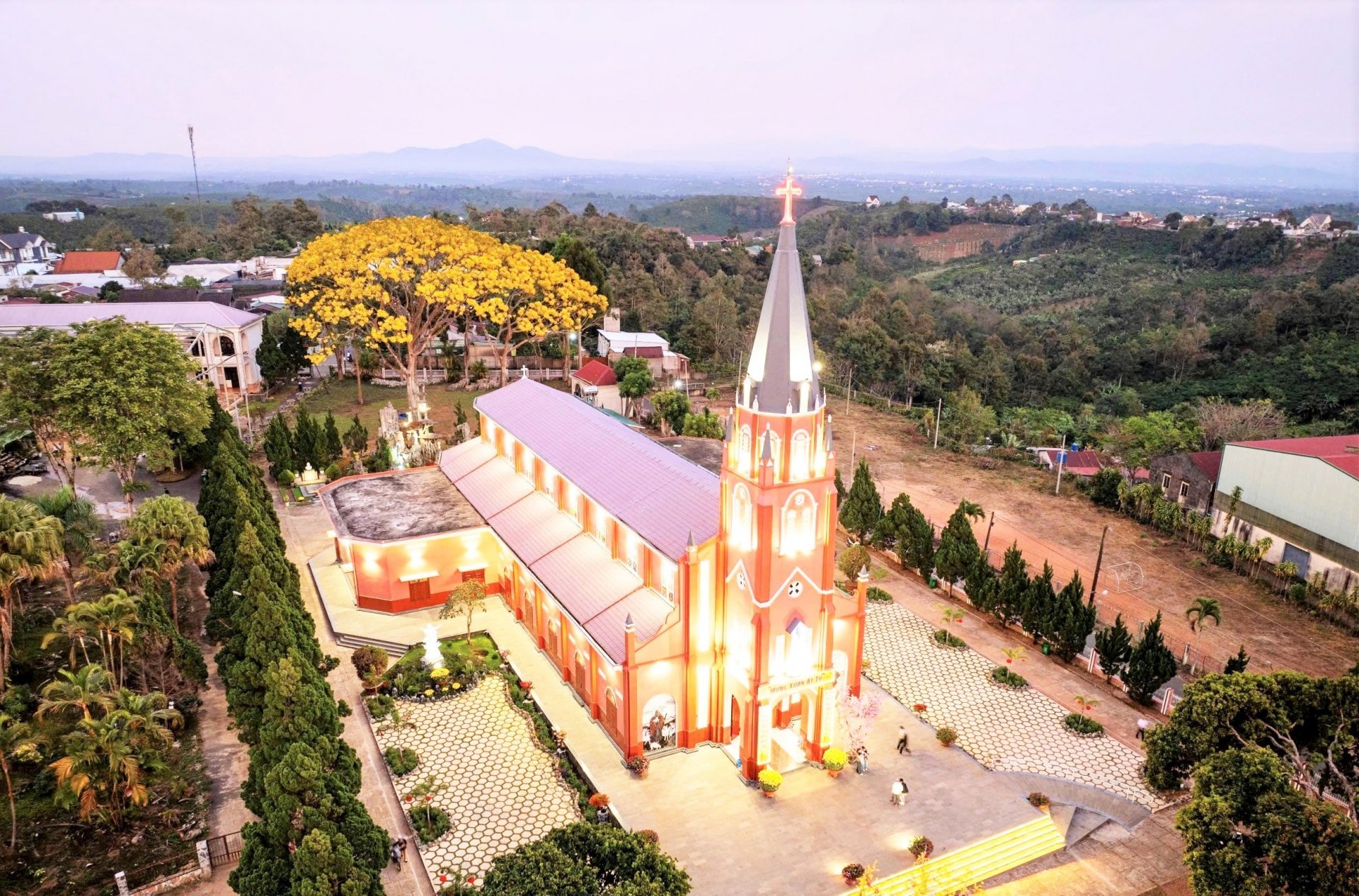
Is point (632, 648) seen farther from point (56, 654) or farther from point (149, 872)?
point (56, 654)

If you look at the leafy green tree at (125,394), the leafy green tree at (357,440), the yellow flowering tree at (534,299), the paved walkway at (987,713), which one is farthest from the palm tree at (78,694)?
the yellow flowering tree at (534,299)

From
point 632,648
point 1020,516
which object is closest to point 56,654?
point 632,648

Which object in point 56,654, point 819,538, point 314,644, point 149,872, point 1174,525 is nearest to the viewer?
point 149,872

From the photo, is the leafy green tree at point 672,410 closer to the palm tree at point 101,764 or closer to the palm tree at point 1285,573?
the palm tree at point 1285,573

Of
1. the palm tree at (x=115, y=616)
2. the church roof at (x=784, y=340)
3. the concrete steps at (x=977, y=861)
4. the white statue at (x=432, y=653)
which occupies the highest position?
the church roof at (x=784, y=340)

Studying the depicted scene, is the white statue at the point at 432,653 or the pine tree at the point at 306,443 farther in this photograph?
the pine tree at the point at 306,443

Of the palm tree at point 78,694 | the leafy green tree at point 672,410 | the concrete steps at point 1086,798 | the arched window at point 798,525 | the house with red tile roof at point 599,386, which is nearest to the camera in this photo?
the palm tree at point 78,694
